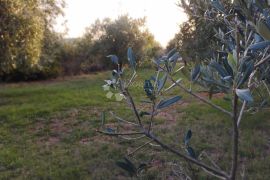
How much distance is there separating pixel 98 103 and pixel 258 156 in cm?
632

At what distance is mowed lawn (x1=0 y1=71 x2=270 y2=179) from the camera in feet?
19.3

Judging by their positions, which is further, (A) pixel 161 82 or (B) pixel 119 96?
(A) pixel 161 82

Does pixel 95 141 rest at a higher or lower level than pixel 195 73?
lower

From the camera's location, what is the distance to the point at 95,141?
7.49 m

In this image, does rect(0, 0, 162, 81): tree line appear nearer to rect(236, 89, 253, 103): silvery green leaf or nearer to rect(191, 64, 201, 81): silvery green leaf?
rect(191, 64, 201, 81): silvery green leaf

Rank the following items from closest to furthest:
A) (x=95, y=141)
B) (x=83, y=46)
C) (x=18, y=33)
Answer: (x=95, y=141), (x=18, y=33), (x=83, y=46)

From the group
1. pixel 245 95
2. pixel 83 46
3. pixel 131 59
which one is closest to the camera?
pixel 245 95

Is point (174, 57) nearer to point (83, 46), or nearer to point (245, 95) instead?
point (245, 95)

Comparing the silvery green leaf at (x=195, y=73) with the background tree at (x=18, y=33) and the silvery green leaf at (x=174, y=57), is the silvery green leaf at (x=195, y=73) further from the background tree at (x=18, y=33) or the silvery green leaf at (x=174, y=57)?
the background tree at (x=18, y=33)

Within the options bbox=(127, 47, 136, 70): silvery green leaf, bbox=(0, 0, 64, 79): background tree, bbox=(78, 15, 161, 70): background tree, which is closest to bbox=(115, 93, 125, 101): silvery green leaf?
bbox=(127, 47, 136, 70): silvery green leaf

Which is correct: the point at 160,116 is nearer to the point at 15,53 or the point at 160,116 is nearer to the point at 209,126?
the point at 209,126

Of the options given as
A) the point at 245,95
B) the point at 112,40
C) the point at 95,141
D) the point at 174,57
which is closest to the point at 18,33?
the point at 95,141

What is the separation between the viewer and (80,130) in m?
8.42

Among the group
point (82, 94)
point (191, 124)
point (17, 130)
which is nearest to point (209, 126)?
point (191, 124)
